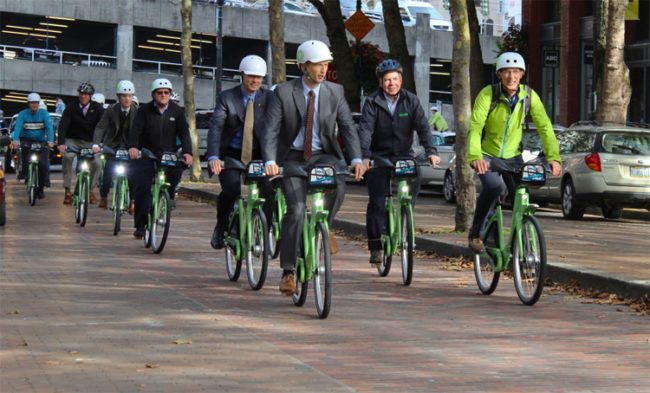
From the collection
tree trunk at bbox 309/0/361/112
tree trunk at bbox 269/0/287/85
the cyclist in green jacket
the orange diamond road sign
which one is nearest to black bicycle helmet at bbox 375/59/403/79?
the cyclist in green jacket

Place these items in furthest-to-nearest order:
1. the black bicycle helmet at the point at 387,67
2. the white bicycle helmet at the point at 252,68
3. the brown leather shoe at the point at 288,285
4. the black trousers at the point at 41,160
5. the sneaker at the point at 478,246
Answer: the black trousers at the point at 41,160 → the black bicycle helmet at the point at 387,67 → the white bicycle helmet at the point at 252,68 → the sneaker at the point at 478,246 → the brown leather shoe at the point at 288,285

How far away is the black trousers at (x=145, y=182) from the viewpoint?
1544 cm

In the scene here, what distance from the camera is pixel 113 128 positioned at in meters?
18.7

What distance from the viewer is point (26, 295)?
11062 mm

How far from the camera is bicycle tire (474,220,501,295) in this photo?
11.4m

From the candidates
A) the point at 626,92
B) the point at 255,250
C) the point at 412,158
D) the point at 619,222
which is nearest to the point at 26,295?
the point at 255,250

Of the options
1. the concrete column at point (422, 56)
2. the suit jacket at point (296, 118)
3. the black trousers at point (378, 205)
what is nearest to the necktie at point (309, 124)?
the suit jacket at point (296, 118)

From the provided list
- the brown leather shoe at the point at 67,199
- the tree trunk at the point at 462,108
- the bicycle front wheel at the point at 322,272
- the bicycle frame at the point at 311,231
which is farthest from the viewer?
the brown leather shoe at the point at 67,199

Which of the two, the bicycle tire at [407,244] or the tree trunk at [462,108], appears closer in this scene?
the bicycle tire at [407,244]

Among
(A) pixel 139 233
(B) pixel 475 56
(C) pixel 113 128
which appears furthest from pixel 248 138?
(B) pixel 475 56

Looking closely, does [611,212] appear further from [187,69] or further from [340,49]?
[340,49]

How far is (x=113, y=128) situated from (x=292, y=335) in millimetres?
10167

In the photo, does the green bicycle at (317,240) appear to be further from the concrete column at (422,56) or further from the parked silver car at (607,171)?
the concrete column at (422,56)

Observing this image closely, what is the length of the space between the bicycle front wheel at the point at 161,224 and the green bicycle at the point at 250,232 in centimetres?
246
